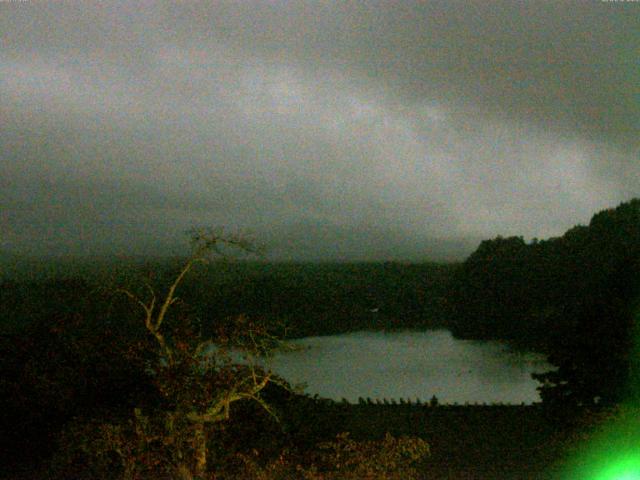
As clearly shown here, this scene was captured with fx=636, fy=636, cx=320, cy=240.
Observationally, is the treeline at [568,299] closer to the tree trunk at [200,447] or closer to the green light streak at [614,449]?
the green light streak at [614,449]

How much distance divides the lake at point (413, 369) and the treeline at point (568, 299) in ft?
7.88

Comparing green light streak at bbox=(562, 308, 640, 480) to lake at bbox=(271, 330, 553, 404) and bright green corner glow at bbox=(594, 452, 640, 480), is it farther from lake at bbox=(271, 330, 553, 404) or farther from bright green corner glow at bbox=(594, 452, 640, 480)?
lake at bbox=(271, 330, 553, 404)

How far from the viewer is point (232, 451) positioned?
23.6 ft

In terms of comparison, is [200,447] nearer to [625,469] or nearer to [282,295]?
[625,469]

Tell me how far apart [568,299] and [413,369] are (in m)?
10.9

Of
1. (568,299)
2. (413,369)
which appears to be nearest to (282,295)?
(413,369)

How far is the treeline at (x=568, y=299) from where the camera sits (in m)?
12.1

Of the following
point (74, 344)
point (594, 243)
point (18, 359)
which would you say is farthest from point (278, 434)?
point (594, 243)

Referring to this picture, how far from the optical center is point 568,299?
38750 mm

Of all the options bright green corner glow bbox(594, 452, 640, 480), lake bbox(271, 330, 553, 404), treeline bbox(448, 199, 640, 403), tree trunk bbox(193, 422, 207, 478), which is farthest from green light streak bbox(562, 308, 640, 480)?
lake bbox(271, 330, 553, 404)

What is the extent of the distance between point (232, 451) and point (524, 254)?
147ft

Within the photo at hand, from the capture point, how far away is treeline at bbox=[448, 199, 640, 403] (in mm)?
12055

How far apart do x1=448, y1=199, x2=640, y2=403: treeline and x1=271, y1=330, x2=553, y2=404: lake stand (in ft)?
7.88

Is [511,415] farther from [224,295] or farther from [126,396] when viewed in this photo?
[126,396]
